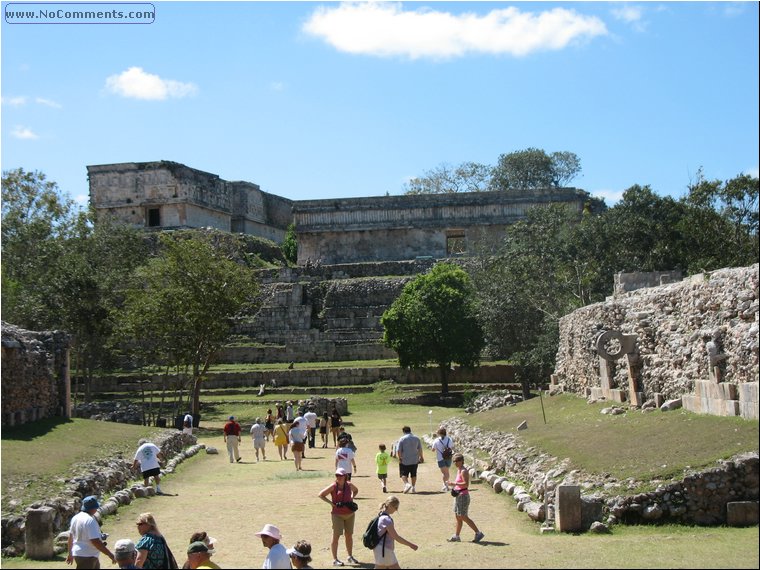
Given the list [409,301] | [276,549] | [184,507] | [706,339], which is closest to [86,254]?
[409,301]

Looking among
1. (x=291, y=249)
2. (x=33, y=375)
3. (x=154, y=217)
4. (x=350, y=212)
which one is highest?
(x=154, y=217)

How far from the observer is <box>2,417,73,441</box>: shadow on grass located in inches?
723

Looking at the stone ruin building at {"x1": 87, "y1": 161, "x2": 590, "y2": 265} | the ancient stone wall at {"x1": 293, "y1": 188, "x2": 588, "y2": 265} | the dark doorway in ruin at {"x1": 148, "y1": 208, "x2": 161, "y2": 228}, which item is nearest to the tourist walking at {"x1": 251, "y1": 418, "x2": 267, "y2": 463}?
the stone ruin building at {"x1": 87, "y1": 161, "x2": 590, "y2": 265}

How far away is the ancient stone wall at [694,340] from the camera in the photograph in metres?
13.8

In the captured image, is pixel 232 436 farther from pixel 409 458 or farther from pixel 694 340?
pixel 694 340

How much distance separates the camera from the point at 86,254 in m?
42.2

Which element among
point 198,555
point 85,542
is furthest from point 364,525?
point 198,555

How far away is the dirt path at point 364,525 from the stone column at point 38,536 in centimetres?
18

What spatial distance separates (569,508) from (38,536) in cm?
662

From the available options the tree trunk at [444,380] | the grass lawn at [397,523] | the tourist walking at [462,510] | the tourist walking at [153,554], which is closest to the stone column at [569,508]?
the grass lawn at [397,523]

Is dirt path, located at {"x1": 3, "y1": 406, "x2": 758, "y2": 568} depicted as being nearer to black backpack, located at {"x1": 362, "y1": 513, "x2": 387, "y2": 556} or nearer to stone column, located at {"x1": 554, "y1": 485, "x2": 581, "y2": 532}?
stone column, located at {"x1": 554, "y1": 485, "x2": 581, "y2": 532}

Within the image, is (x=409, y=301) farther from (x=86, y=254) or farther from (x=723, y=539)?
(x=723, y=539)

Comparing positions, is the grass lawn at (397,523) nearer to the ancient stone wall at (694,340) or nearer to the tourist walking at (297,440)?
the tourist walking at (297,440)

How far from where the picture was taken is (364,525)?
1415cm
